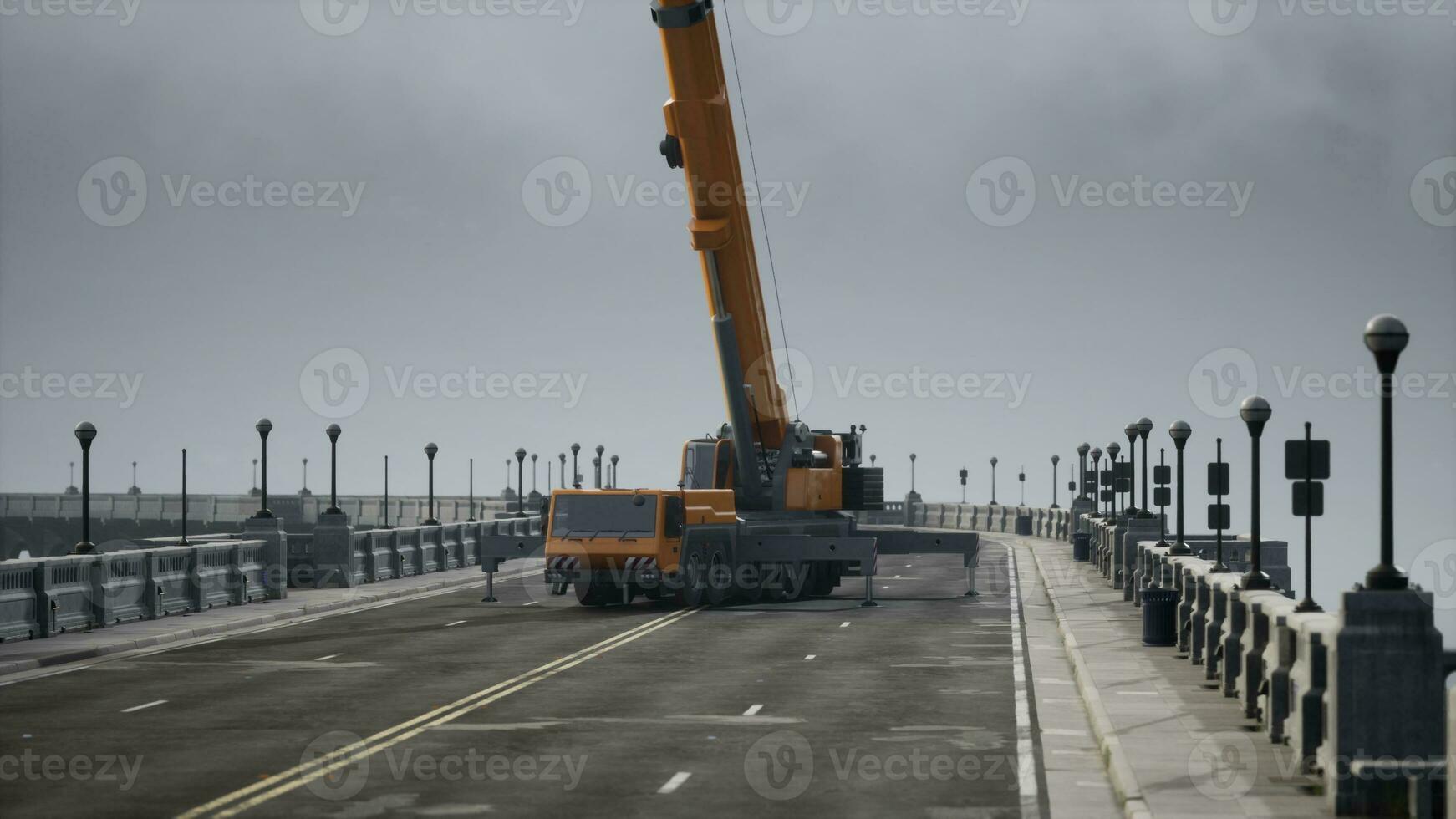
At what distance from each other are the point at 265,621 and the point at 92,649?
24.3ft

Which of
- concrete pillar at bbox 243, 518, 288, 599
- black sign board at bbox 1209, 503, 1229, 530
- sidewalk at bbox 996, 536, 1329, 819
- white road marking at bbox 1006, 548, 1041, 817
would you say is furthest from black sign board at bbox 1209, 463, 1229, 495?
concrete pillar at bbox 243, 518, 288, 599

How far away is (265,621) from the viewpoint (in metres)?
37.0

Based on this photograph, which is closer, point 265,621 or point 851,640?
point 851,640

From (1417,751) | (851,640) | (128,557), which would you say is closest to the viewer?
(1417,751)

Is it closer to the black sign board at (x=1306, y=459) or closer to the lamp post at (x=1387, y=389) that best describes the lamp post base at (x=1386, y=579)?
the lamp post at (x=1387, y=389)

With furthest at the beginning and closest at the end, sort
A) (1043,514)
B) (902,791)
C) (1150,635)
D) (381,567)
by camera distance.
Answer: (1043,514), (381,567), (1150,635), (902,791)

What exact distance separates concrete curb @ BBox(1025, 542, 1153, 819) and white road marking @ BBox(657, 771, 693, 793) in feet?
13.0

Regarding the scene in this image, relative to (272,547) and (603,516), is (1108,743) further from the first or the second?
(272,547)

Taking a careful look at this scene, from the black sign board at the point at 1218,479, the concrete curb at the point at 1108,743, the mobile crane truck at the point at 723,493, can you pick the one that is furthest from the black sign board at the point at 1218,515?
the mobile crane truck at the point at 723,493

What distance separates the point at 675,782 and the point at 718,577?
2327cm

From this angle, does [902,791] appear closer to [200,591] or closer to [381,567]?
[200,591]

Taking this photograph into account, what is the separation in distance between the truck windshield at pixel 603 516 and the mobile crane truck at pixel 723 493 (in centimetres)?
2

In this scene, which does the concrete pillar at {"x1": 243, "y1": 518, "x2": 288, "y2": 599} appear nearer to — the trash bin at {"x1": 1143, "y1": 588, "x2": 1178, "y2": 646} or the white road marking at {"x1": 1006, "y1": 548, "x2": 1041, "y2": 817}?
the white road marking at {"x1": 1006, "y1": 548, "x2": 1041, "y2": 817}

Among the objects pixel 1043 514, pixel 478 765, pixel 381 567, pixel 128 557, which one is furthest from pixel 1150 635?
pixel 1043 514
